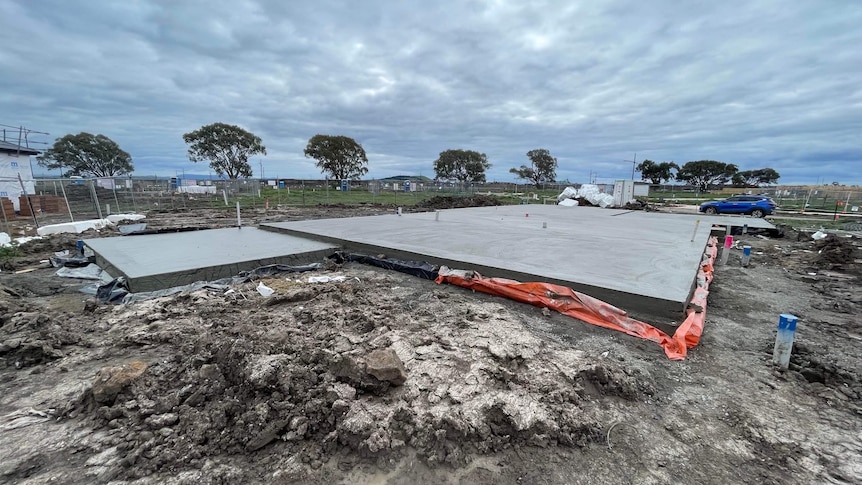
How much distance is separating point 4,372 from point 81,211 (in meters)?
18.5

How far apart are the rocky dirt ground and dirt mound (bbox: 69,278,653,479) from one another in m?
0.01

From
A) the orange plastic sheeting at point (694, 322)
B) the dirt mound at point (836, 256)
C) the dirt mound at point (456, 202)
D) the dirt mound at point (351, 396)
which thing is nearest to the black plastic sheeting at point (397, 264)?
the dirt mound at point (351, 396)

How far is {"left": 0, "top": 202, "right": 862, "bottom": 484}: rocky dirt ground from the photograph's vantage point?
185 centimetres

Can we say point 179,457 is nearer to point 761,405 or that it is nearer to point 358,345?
point 358,345

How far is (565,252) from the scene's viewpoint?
588 centimetres

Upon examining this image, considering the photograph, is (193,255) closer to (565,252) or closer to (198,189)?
(565,252)

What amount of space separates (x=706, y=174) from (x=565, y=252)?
7451 centimetres

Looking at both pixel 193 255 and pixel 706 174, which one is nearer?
pixel 193 255

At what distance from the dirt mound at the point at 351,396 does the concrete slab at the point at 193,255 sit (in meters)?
1.76

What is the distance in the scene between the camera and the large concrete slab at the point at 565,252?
3924 millimetres

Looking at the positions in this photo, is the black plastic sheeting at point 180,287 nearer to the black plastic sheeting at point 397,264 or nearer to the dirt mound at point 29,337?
the dirt mound at point 29,337

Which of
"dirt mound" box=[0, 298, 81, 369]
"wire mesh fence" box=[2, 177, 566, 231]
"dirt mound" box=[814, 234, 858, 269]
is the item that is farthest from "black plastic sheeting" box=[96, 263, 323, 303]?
"dirt mound" box=[814, 234, 858, 269]

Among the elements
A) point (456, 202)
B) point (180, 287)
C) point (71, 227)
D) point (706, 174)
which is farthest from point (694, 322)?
point (706, 174)

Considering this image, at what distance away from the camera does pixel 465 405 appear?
2.21 metres
